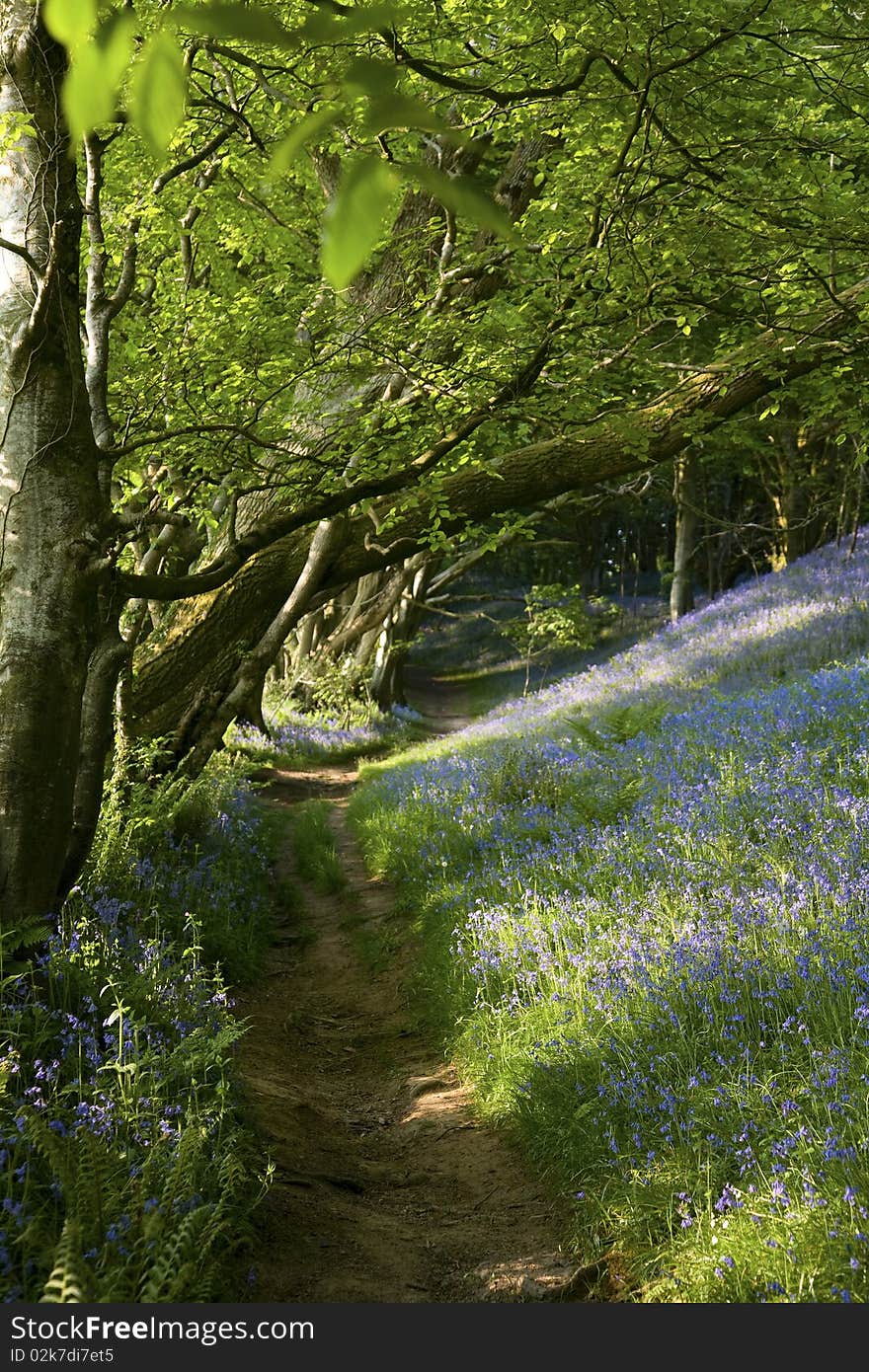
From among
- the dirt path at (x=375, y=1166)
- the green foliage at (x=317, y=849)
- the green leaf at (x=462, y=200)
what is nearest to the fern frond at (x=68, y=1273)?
the dirt path at (x=375, y=1166)

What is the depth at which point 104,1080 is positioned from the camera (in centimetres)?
392

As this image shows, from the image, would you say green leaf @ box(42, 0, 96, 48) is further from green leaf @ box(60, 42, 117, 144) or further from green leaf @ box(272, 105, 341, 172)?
green leaf @ box(272, 105, 341, 172)

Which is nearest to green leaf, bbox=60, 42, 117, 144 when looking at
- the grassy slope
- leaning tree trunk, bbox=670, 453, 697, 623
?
the grassy slope

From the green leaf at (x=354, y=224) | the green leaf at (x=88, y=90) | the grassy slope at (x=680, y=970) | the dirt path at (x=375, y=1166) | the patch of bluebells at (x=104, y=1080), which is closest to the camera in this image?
the green leaf at (x=354, y=224)

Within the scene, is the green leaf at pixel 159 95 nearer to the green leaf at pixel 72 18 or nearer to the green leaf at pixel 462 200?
the green leaf at pixel 72 18

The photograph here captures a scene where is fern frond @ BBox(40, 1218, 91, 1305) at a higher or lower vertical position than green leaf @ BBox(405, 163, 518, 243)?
lower

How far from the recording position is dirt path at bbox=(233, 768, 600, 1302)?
3.70 meters

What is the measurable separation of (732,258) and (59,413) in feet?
17.5

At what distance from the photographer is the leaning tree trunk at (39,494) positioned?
15.7 feet

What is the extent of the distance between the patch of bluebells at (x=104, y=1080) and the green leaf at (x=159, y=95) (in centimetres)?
292

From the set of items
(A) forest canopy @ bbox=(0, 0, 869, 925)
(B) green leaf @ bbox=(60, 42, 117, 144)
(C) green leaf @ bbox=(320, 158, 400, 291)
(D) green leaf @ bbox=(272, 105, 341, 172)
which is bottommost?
(C) green leaf @ bbox=(320, 158, 400, 291)

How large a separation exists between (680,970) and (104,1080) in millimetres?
2707

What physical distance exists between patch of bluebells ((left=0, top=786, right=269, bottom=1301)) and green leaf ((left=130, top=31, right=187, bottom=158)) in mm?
2920

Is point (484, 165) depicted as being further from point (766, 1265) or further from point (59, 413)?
point (766, 1265)
